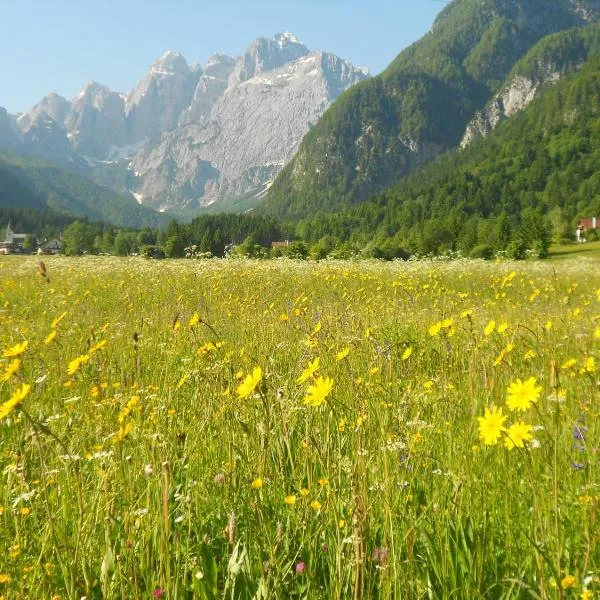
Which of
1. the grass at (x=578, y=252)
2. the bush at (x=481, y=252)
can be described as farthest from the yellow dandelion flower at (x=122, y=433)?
the bush at (x=481, y=252)

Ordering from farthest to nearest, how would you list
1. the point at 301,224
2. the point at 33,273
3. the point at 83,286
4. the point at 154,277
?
the point at 301,224 → the point at 33,273 → the point at 154,277 → the point at 83,286

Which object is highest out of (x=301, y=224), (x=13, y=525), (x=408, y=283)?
(x=301, y=224)

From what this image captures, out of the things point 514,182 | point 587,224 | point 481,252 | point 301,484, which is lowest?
point 301,484

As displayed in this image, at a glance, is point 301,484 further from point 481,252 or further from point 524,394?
point 481,252

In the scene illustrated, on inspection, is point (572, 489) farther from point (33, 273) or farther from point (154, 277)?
point (33, 273)

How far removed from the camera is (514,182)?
151m

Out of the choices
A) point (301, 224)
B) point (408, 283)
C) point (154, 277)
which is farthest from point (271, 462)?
point (301, 224)

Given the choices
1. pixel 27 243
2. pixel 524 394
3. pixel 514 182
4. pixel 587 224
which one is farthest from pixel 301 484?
pixel 514 182

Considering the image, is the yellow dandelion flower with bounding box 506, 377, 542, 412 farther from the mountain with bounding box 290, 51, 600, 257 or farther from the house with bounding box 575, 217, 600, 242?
the mountain with bounding box 290, 51, 600, 257

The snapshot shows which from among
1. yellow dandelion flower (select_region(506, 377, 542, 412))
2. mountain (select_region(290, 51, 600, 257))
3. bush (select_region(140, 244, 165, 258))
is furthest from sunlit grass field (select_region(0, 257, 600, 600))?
mountain (select_region(290, 51, 600, 257))

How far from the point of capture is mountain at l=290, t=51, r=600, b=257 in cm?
13362

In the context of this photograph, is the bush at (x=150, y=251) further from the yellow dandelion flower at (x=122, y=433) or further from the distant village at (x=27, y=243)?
the distant village at (x=27, y=243)

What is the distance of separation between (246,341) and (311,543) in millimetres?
3064

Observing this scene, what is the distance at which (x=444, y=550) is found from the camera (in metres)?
1.58
